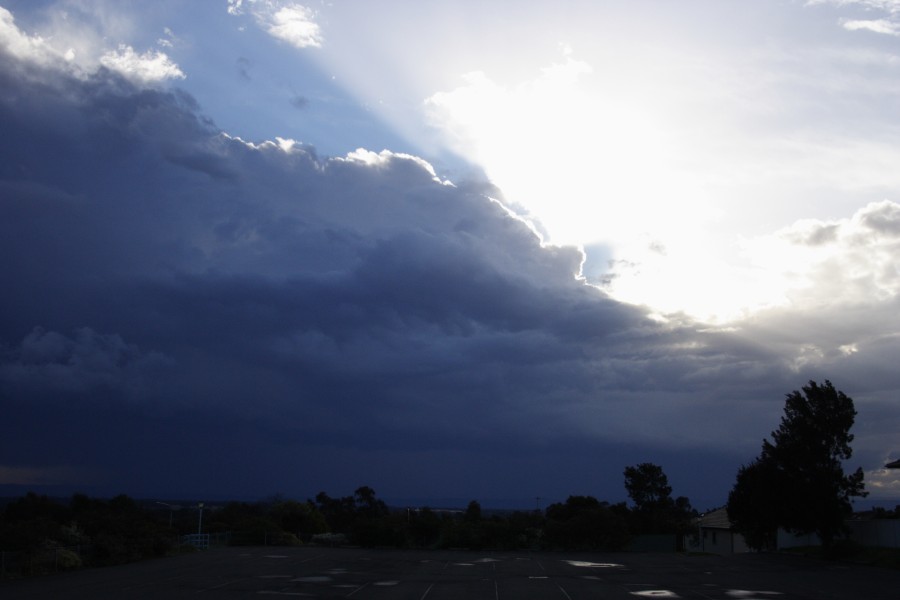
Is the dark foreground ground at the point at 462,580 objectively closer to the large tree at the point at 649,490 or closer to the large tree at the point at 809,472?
the large tree at the point at 809,472

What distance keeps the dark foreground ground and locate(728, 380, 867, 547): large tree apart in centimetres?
309

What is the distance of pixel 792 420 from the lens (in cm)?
5153

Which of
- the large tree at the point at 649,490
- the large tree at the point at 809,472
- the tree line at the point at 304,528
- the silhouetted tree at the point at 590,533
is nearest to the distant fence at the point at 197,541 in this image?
the tree line at the point at 304,528

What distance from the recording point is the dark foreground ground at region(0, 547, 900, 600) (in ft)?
88.9

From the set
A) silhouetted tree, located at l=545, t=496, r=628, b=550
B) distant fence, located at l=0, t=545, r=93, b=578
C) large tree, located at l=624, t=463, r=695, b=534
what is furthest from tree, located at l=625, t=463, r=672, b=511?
distant fence, located at l=0, t=545, r=93, b=578

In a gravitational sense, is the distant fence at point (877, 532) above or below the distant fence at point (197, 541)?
above

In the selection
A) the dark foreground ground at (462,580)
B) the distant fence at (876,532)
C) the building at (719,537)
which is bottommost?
the building at (719,537)

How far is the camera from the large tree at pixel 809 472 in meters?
47.9

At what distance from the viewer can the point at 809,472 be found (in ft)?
162

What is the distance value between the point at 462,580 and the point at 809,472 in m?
27.3

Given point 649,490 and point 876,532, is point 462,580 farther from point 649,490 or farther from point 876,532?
point 649,490

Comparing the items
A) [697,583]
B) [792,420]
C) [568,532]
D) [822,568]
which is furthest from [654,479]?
[697,583]

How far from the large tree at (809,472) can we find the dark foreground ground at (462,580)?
10.2ft

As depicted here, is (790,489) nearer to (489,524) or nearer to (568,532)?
(568,532)
